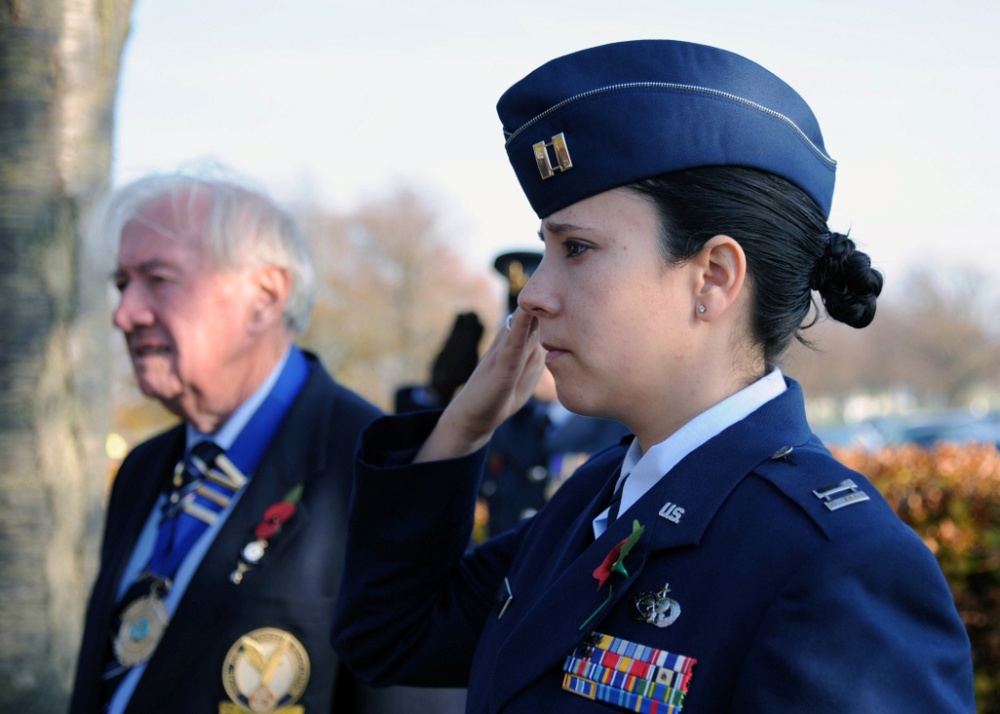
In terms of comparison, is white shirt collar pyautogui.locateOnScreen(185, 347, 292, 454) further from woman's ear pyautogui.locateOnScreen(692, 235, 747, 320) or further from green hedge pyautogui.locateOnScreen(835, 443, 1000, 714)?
green hedge pyautogui.locateOnScreen(835, 443, 1000, 714)

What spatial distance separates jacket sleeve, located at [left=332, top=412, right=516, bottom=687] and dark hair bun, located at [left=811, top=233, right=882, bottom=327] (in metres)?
0.75

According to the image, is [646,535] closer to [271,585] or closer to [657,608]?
[657,608]

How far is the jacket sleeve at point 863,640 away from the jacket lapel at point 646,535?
21 cm

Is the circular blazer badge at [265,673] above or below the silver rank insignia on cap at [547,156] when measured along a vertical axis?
below

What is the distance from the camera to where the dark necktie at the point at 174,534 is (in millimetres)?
2633

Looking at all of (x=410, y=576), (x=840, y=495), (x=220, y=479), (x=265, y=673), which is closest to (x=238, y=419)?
(x=220, y=479)

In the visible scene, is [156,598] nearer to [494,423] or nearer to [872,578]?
[494,423]

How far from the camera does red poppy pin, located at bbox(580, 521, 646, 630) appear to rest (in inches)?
58.7

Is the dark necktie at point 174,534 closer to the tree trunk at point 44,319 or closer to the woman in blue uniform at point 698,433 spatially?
the tree trunk at point 44,319

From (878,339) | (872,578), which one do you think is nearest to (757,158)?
(872,578)

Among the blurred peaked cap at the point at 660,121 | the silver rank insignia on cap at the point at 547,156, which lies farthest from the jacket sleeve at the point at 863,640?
the silver rank insignia on cap at the point at 547,156

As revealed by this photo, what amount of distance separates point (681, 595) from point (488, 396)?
0.67 meters

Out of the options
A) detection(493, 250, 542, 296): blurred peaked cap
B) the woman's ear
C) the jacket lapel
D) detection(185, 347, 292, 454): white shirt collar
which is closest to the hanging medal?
detection(185, 347, 292, 454): white shirt collar

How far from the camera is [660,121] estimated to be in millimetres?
1561
